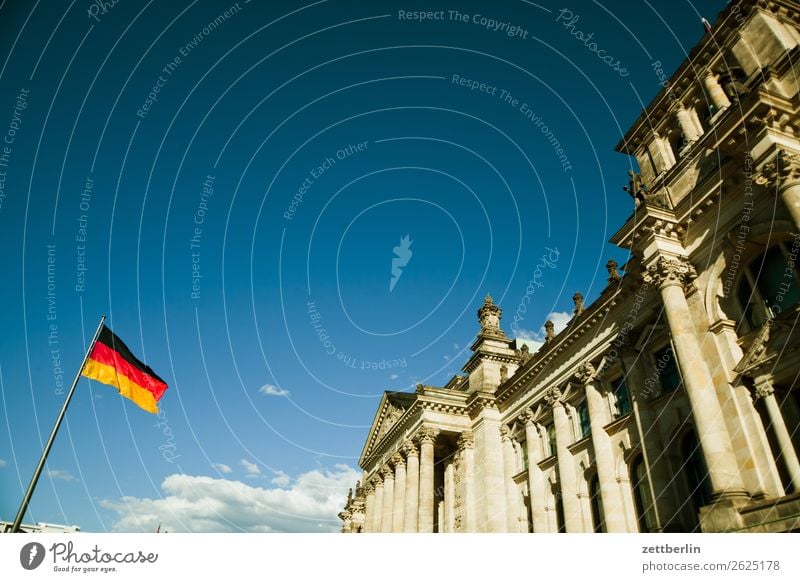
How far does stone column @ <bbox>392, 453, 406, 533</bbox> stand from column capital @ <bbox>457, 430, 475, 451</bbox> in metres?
5.19

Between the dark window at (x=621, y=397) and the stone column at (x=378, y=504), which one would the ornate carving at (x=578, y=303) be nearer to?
the dark window at (x=621, y=397)

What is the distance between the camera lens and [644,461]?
1744 centimetres

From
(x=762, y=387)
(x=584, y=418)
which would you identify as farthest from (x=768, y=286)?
(x=584, y=418)

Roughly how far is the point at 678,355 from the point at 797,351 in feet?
9.82

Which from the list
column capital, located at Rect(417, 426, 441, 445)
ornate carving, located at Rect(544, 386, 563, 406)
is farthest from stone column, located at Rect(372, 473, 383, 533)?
ornate carving, located at Rect(544, 386, 563, 406)

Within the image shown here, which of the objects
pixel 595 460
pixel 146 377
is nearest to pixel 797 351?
pixel 595 460

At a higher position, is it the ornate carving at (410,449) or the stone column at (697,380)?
the ornate carving at (410,449)

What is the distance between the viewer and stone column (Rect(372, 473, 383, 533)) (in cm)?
3675

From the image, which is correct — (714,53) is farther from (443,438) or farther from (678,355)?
(443,438)

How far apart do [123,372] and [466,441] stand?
22224 mm

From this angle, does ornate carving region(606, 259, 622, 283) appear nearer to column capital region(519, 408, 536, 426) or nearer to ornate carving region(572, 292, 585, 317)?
ornate carving region(572, 292, 585, 317)

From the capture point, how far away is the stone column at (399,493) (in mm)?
31319

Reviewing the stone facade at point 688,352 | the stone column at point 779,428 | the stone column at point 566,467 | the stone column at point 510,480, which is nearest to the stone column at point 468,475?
the stone facade at point 688,352

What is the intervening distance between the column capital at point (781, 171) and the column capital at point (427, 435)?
2356 centimetres
